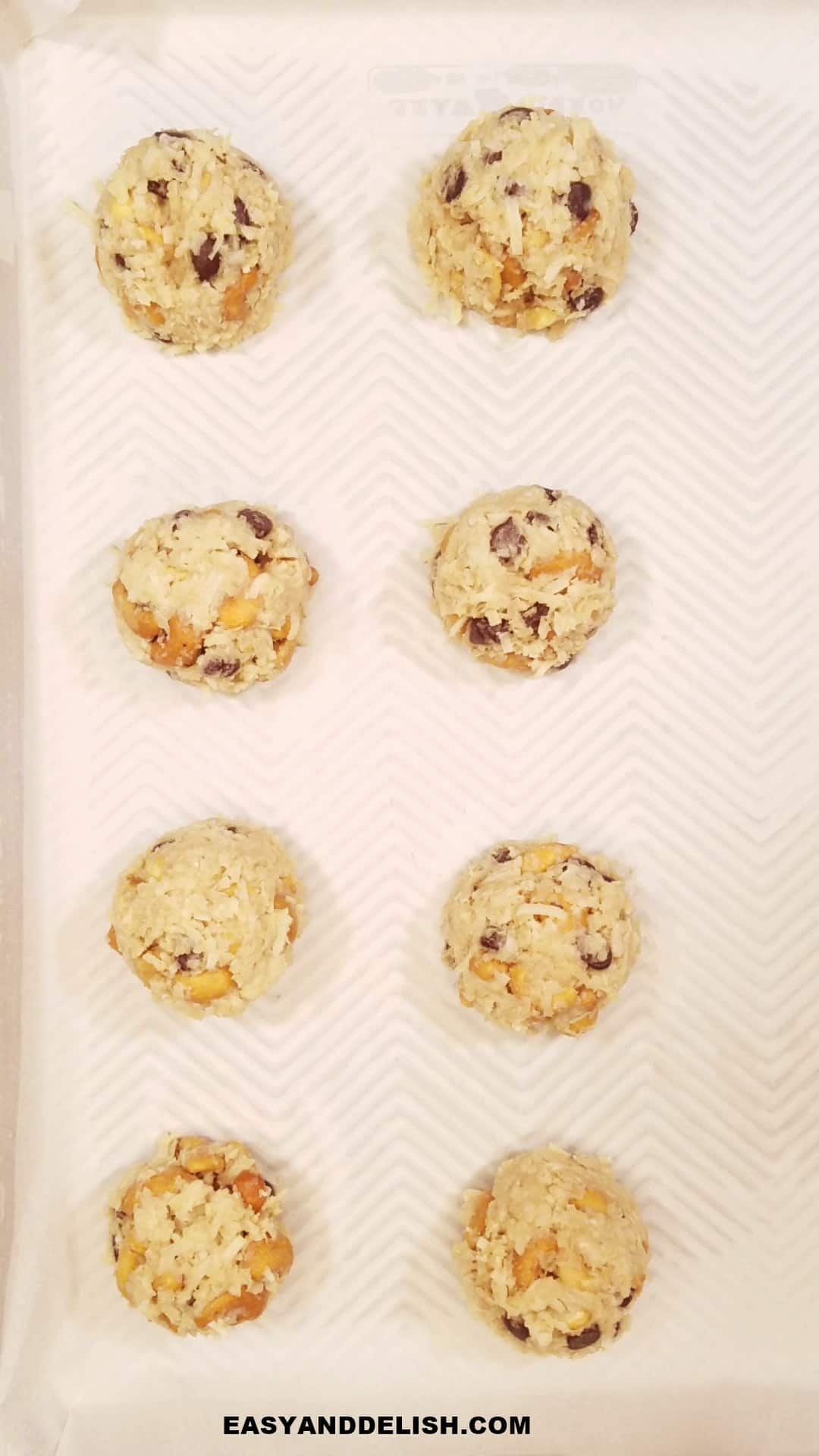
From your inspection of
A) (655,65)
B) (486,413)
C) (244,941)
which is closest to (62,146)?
(486,413)

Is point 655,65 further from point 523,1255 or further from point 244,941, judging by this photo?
point 523,1255

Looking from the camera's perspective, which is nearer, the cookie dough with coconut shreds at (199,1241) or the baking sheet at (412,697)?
the cookie dough with coconut shreds at (199,1241)

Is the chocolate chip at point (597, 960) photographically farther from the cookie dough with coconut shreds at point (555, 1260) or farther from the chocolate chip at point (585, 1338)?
the chocolate chip at point (585, 1338)

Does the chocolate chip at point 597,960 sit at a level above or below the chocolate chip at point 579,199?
below

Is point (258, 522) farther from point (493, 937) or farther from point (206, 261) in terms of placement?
point (493, 937)

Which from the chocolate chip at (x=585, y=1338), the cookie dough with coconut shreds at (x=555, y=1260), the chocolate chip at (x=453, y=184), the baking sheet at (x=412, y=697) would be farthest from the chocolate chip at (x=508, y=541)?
the chocolate chip at (x=585, y=1338)

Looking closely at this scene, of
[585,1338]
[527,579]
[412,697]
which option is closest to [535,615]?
[527,579]
